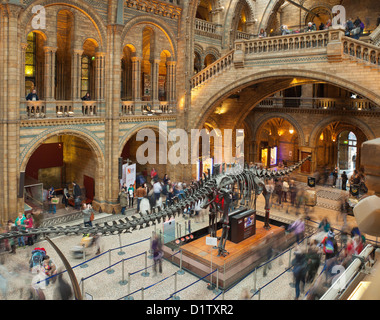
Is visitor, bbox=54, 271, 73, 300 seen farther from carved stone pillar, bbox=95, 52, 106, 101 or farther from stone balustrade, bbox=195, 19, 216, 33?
stone balustrade, bbox=195, 19, 216, 33

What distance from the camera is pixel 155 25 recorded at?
1681 cm

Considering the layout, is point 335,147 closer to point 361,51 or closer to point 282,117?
point 282,117

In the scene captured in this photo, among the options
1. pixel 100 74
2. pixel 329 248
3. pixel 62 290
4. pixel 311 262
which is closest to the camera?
pixel 62 290

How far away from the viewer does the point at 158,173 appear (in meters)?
19.6

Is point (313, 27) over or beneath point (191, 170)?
over

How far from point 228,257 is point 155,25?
11.9 m

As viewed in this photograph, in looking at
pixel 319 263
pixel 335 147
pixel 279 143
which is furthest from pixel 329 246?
pixel 279 143

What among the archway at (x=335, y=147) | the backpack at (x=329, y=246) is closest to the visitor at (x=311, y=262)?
the backpack at (x=329, y=246)

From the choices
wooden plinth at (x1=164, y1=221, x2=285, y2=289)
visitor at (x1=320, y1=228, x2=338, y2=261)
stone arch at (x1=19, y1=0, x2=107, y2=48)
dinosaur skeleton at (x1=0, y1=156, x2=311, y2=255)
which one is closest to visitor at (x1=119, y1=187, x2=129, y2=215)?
dinosaur skeleton at (x1=0, y1=156, x2=311, y2=255)

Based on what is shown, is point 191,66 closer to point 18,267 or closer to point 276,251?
point 276,251

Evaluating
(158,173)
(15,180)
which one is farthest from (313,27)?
(15,180)

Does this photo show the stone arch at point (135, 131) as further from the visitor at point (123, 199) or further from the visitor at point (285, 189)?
the visitor at point (285, 189)

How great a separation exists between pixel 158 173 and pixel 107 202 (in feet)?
15.4

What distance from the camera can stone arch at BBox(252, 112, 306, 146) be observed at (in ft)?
74.2
